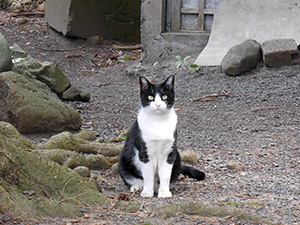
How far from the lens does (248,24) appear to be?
841 centimetres

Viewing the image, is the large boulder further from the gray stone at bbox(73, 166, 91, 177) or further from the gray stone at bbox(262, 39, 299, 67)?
the gray stone at bbox(262, 39, 299, 67)

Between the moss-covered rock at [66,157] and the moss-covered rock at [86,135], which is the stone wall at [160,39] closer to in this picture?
the moss-covered rock at [86,135]

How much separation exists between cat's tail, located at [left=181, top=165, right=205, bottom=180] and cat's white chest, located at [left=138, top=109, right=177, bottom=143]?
0.49 metres

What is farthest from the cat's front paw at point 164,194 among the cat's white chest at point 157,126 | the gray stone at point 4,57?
the gray stone at point 4,57

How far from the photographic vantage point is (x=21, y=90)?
18.4 feet

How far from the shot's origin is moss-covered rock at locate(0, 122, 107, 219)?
290cm

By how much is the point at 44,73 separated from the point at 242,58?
290 cm

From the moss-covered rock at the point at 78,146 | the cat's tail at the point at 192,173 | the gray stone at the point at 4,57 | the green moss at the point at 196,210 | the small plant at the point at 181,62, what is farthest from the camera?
the small plant at the point at 181,62

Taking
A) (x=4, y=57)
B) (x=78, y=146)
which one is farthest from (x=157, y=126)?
(x=4, y=57)

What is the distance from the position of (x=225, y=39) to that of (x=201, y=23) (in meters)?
0.72

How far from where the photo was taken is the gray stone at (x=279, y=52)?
25.4 feet

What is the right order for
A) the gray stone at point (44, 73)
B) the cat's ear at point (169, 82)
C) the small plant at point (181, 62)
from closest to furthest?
the cat's ear at point (169, 82) < the gray stone at point (44, 73) < the small plant at point (181, 62)

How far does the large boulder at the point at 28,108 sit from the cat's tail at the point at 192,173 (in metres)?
1.96

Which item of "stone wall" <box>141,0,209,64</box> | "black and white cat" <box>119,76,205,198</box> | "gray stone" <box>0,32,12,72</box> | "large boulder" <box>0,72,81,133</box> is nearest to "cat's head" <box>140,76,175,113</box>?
"black and white cat" <box>119,76,205,198</box>
